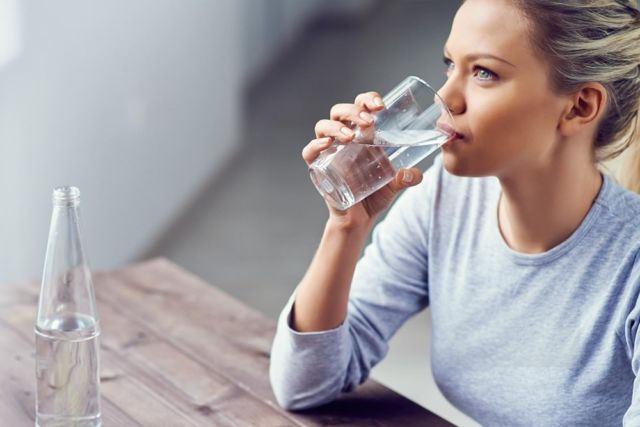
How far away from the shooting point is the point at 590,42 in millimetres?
1315

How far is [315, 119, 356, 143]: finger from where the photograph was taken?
1.25m

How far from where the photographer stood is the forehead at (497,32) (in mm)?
1293

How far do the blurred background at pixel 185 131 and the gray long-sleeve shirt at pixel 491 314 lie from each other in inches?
50.3

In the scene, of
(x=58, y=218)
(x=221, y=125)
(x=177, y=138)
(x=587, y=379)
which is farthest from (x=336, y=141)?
(x=221, y=125)

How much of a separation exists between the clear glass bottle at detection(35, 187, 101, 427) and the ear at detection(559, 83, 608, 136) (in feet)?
2.07

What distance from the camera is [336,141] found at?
1268 mm

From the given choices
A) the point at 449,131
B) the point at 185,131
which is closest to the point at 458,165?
the point at 449,131

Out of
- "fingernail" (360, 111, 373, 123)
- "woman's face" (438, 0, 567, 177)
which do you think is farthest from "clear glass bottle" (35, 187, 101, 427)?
"woman's face" (438, 0, 567, 177)

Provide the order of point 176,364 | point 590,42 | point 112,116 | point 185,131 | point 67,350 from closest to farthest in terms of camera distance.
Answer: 1. point 67,350
2. point 590,42
3. point 176,364
4. point 112,116
5. point 185,131

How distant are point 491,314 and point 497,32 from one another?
40 cm

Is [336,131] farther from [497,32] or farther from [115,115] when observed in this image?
[115,115]

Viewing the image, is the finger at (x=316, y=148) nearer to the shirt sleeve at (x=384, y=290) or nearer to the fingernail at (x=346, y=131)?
the fingernail at (x=346, y=131)

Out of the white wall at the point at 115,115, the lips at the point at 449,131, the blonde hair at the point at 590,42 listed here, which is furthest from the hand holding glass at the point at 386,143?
the white wall at the point at 115,115

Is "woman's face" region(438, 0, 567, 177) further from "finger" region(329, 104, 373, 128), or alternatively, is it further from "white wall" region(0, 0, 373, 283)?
"white wall" region(0, 0, 373, 283)
